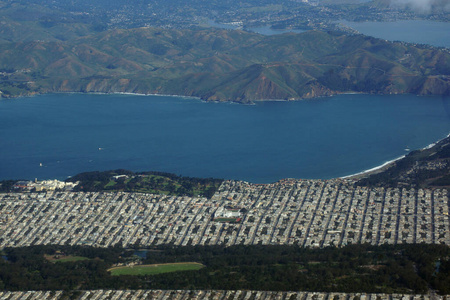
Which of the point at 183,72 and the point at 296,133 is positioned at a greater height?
the point at 296,133

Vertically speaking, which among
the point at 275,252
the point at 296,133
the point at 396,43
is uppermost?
the point at 275,252

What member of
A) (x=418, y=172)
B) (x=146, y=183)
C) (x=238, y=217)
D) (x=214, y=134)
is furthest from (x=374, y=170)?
(x=214, y=134)

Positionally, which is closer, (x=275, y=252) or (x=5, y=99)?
(x=275, y=252)

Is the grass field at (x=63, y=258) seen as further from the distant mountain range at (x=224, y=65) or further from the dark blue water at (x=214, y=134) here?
the distant mountain range at (x=224, y=65)

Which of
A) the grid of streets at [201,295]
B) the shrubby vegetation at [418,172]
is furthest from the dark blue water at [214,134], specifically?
the grid of streets at [201,295]

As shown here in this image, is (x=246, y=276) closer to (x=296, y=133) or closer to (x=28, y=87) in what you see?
(x=296, y=133)

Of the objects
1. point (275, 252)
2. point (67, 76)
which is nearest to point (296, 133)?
point (275, 252)

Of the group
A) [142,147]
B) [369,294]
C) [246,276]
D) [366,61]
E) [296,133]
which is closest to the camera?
[369,294]
